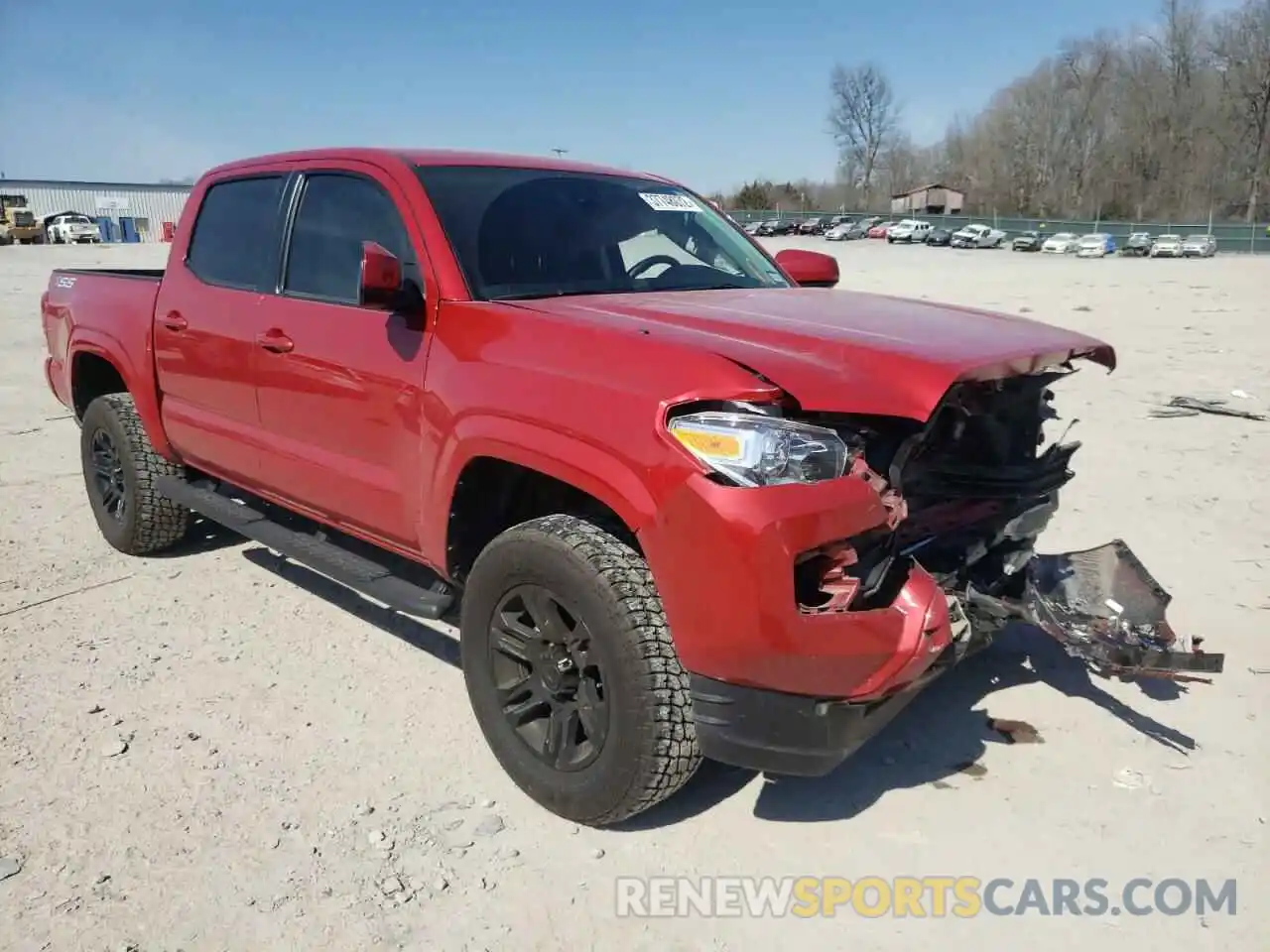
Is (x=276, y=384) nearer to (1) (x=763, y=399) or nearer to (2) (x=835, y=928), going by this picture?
(1) (x=763, y=399)

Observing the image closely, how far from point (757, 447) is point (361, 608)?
Answer: 269cm

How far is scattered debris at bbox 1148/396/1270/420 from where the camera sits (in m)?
7.75

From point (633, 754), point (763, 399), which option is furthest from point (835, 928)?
point (763, 399)

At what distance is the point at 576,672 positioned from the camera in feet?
9.23

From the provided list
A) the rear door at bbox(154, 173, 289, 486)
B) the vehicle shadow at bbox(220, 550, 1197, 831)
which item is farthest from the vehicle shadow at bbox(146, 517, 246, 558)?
the vehicle shadow at bbox(220, 550, 1197, 831)

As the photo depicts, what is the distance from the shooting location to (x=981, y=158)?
91.5m

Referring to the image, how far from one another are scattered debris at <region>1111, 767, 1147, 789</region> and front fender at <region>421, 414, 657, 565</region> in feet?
5.91

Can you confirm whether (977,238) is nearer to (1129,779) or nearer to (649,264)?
(649,264)

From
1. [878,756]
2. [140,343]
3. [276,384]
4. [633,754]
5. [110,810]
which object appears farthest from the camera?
[140,343]

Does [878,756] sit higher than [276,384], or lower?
lower

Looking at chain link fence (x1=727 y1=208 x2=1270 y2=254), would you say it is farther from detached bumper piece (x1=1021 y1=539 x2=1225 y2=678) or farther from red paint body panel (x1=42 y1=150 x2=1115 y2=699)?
detached bumper piece (x1=1021 y1=539 x2=1225 y2=678)

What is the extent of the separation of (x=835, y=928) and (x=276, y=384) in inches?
109

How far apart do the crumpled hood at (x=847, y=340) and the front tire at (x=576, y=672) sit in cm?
64

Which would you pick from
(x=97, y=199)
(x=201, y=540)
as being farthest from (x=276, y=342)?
(x=97, y=199)
